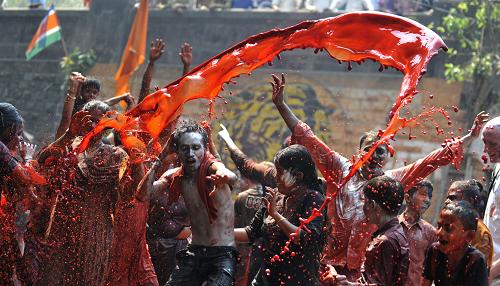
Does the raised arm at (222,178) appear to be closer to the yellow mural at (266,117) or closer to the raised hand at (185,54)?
the raised hand at (185,54)

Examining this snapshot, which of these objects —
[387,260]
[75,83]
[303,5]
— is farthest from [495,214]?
[303,5]

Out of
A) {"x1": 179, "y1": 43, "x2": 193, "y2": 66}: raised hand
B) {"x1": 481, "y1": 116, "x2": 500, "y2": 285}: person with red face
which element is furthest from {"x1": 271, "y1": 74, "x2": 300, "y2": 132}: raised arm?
{"x1": 179, "y1": 43, "x2": 193, "y2": 66}: raised hand

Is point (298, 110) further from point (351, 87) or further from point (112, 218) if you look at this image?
point (112, 218)

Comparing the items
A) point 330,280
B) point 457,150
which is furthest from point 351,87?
point 330,280

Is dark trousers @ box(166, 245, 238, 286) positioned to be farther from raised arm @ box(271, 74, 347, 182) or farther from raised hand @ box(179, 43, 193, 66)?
raised hand @ box(179, 43, 193, 66)

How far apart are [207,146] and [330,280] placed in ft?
6.88

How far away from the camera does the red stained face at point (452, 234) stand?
633 cm

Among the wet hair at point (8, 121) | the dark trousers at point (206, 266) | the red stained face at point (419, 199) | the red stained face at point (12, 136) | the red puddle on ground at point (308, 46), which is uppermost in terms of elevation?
the red puddle on ground at point (308, 46)

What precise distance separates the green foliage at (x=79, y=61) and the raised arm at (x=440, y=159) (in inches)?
572

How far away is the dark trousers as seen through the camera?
757cm

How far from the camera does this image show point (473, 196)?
26.2 feet

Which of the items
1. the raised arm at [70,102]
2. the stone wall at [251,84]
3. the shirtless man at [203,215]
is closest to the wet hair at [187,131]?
the shirtless man at [203,215]

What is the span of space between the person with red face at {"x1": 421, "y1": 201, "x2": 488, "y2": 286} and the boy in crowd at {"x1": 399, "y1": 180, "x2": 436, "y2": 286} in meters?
1.63

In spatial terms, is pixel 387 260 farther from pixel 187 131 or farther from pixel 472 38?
pixel 472 38
